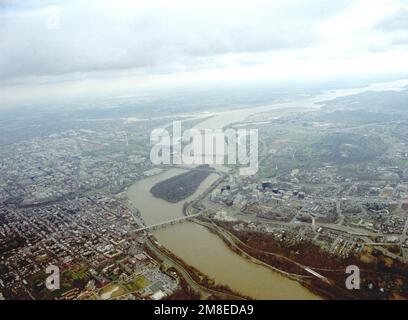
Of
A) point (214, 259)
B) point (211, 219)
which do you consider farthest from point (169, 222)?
point (214, 259)

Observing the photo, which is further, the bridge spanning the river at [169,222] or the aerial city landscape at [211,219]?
the bridge spanning the river at [169,222]

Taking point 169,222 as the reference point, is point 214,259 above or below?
below

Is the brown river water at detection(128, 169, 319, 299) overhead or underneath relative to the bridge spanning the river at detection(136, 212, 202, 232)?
underneath

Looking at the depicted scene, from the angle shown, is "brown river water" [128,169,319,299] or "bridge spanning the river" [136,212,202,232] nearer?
"brown river water" [128,169,319,299]

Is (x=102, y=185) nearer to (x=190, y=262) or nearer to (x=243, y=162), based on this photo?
(x=243, y=162)

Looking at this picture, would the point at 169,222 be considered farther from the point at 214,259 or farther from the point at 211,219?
the point at 214,259

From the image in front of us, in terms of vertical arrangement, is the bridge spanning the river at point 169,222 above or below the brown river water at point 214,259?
above

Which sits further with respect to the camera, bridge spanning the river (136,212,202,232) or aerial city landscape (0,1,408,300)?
bridge spanning the river (136,212,202,232)

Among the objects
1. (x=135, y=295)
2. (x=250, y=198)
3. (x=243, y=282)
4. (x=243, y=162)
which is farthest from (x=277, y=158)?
(x=135, y=295)
